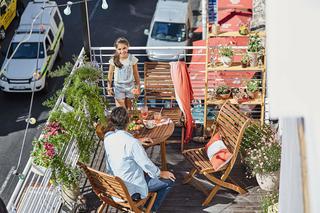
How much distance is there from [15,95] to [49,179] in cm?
1081

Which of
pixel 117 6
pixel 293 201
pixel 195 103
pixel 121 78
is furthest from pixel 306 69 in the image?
pixel 117 6

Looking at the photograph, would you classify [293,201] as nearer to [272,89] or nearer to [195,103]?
[272,89]

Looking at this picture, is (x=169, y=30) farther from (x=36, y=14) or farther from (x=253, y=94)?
(x=253, y=94)

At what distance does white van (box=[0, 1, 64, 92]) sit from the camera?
1686 cm

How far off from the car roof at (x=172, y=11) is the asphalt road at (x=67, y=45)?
52.1 inches

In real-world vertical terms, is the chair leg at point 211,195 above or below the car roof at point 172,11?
below

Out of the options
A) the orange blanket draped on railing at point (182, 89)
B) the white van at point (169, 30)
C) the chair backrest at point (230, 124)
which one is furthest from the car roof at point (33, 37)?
the chair backrest at point (230, 124)

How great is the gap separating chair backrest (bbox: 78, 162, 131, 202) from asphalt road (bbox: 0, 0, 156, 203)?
6800 millimetres

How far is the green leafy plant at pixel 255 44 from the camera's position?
8.74 metres

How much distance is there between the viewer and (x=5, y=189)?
13.2 meters

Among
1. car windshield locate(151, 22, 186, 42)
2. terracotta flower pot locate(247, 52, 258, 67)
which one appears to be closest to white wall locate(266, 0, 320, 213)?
terracotta flower pot locate(247, 52, 258, 67)

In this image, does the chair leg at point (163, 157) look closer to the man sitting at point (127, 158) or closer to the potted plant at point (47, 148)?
the man sitting at point (127, 158)

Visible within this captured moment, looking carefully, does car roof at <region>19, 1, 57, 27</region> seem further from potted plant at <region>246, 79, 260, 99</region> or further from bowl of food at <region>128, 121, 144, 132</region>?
bowl of food at <region>128, 121, 144, 132</region>

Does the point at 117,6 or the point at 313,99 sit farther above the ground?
the point at 117,6
